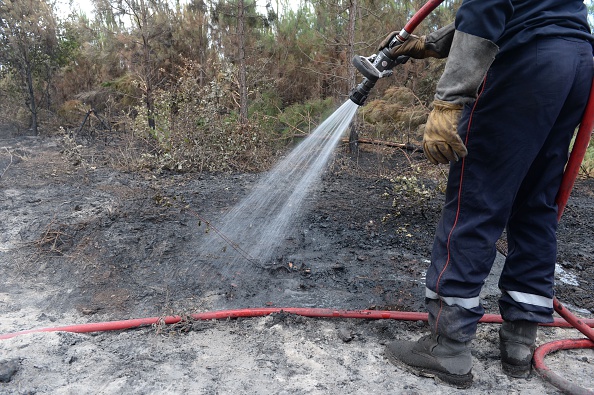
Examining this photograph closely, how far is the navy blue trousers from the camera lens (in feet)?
5.65

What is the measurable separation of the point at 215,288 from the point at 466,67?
193cm

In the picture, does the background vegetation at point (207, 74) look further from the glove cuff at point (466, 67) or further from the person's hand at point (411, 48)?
the glove cuff at point (466, 67)

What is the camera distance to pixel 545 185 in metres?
1.92

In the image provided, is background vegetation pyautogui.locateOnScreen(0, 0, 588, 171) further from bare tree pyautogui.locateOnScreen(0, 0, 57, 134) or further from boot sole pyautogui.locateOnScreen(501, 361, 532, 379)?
boot sole pyautogui.locateOnScreen(501, 361, 532, 379)

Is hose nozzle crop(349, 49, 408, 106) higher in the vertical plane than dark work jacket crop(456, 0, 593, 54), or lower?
lower

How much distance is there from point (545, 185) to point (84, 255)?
2.93 meters

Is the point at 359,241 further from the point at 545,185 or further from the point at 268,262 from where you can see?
the point at 545,185

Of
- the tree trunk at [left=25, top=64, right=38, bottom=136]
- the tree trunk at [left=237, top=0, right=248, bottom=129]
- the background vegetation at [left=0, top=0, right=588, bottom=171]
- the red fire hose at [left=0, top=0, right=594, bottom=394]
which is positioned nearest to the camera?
the red fire hose at [left=0, top=0, right=594, bottom=394]

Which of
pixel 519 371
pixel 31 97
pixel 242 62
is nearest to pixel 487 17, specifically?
pixel 519 371

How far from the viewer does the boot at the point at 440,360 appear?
1880 mm

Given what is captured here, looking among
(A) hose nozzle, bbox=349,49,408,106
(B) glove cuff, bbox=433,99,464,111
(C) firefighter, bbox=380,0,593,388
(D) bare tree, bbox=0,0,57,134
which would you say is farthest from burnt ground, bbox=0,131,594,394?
(D) bare tree, bbox=0,0,57,134

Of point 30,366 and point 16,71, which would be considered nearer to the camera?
point 30,366

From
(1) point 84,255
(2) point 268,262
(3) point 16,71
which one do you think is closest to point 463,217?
(2) point 268,262

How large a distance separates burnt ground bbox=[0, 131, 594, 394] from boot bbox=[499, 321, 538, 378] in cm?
6
